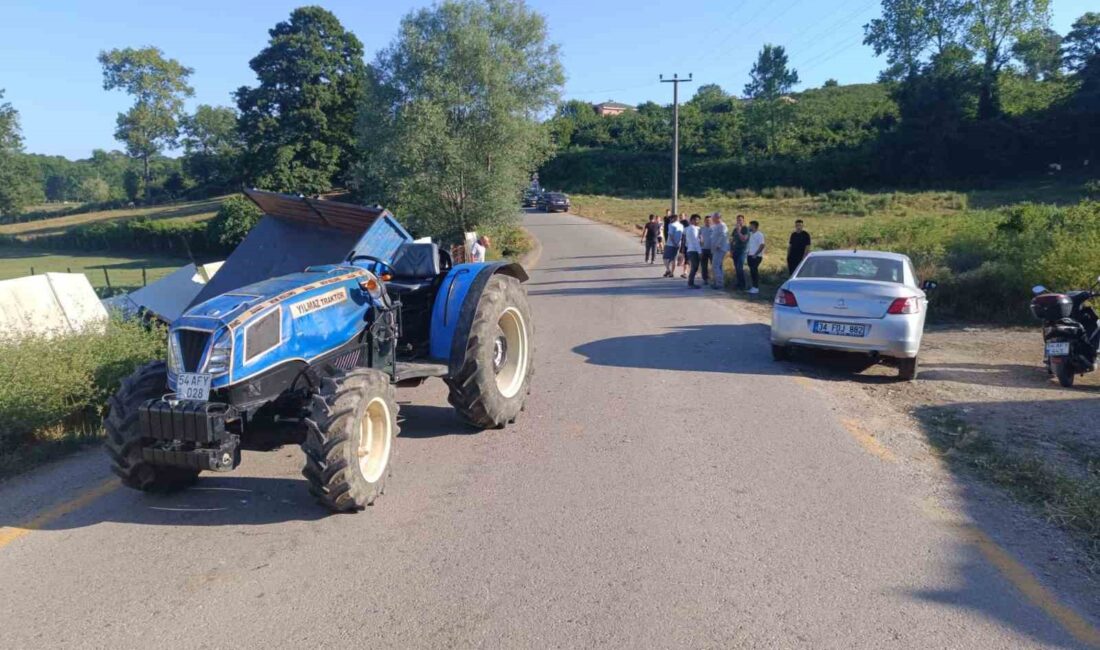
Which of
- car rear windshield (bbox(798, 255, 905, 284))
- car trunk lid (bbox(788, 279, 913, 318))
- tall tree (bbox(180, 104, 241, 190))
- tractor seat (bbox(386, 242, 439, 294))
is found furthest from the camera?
tall tree (bbox(180, 104, 241, 190))

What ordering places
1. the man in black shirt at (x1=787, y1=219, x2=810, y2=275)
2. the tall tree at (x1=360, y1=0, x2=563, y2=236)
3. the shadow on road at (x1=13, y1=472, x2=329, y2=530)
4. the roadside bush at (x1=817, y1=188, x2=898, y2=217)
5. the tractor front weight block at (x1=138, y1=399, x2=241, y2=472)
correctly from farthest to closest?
1. the roadside bush at (x1=817, y1=188, x2=898, y2=217)
2. the tall tree at (x1=360, y1=0, x2=563, y2=236)
3. the man in black shirt at (x1=787, y1=219, x2=810, y2=275)
4. the shadow on road at (x1=13, y1=472, x2=329, y2=530)
5. the tractor front weight block at (x1=138, y1=399, x2=241, y2=472)

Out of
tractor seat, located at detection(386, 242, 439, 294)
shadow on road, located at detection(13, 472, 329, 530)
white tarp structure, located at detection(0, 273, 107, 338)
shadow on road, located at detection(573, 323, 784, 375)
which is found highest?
tractor seat, located at detection(386, 242, 439, 294)

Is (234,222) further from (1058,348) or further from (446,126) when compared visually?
(1058,348)

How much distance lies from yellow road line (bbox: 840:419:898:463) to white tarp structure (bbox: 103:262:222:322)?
9.83 m

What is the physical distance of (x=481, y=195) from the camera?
96.2 ft

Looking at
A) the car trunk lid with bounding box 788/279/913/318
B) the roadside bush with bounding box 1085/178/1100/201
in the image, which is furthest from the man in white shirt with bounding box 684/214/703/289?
the roadside bush with bounding box 1085/178/1100/201

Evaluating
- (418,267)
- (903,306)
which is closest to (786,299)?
(903,306)

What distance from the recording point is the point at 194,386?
4.99 m

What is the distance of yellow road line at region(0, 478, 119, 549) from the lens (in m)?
4.99

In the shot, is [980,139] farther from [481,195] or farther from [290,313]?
[290,313]

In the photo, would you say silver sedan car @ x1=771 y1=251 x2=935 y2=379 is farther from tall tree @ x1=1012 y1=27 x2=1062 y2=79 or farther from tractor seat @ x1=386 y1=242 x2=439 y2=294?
tall tree @ x1=1012 y1=27 x2=1062 y2=79

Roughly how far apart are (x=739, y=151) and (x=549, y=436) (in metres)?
80.6

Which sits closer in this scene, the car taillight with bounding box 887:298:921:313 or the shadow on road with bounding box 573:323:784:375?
the car taillight with bounding box 887:298:921:313

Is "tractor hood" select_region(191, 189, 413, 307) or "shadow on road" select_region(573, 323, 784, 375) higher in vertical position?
"tractor hood" select_region(191, 189, 413, 307)
